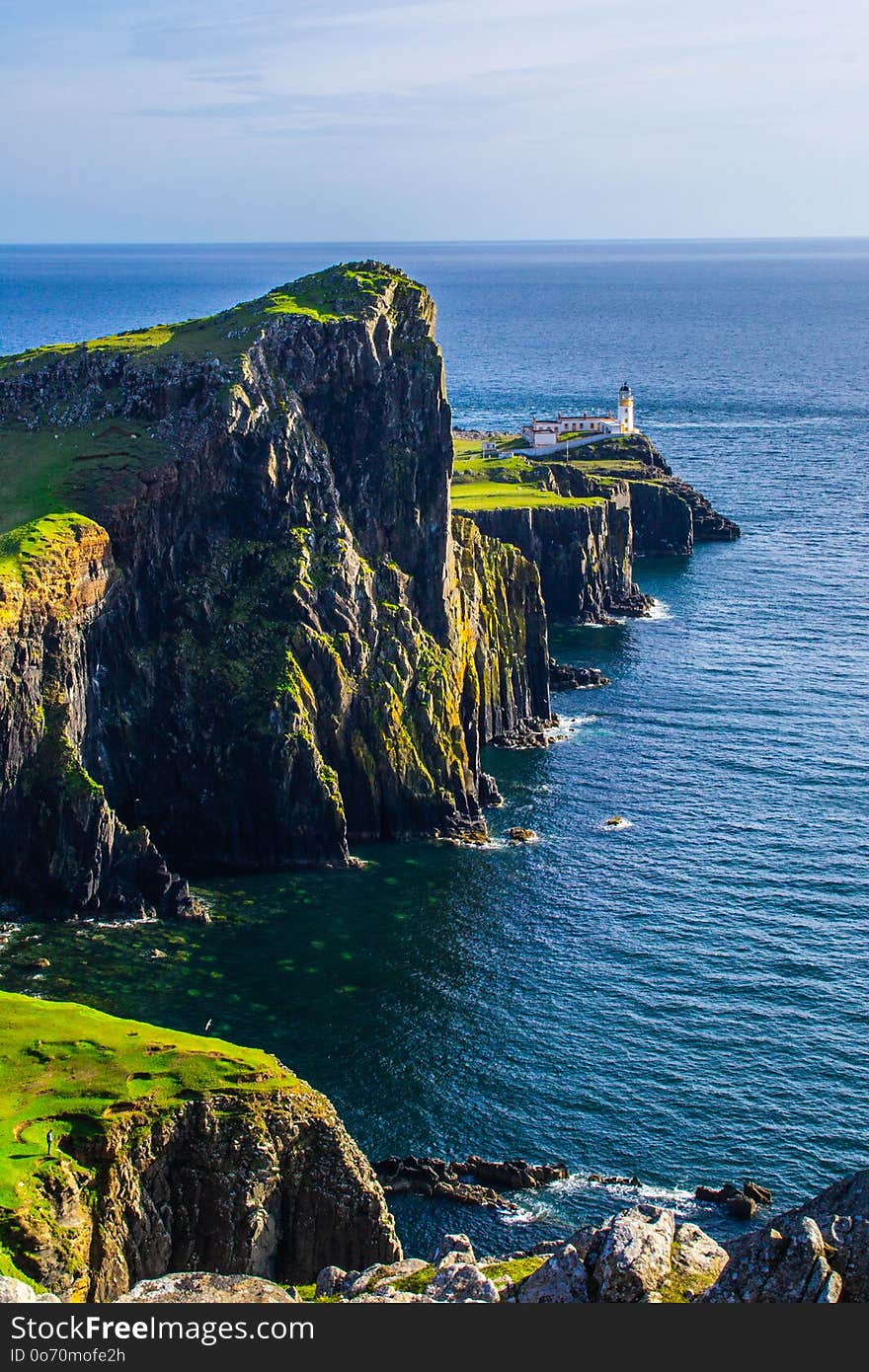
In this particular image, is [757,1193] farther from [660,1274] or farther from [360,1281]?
[660,1274]

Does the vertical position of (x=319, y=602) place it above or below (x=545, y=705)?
above

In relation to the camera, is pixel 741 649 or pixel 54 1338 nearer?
pixel 54 1338

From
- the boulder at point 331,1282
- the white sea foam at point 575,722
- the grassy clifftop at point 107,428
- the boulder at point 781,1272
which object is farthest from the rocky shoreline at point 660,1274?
the white sea foam at point 575,722

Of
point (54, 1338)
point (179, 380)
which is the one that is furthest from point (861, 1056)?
point (179, 380)

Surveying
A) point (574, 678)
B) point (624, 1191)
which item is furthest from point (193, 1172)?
point (574, 678)

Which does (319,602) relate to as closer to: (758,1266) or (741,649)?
(741,649)

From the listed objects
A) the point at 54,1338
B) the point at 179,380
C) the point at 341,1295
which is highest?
the point at 179,380

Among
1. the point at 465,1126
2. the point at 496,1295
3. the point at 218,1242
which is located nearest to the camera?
the point at 496,1295

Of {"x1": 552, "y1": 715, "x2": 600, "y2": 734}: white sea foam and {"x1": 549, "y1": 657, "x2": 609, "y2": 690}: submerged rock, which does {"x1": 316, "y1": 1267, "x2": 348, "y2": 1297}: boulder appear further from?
{"x1": 549, "y1": 657, "x2": 609, "y2": 690}: submerged rock
